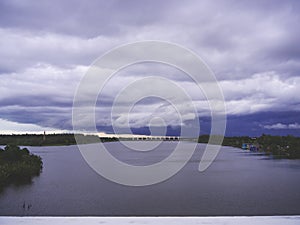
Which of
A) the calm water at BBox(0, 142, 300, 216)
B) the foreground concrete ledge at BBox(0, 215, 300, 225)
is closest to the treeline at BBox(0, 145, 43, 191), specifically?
the calm water at BBox(0, 142, 300, 216)

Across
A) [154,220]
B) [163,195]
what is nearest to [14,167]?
[163,195]

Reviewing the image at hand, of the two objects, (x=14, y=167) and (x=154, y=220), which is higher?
(x=154, y=220)

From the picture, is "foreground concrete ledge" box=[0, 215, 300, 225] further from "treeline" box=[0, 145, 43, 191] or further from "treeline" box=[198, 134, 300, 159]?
"treeline" box=[198, 134, 300, 159]

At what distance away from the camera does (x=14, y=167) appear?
15.0 m

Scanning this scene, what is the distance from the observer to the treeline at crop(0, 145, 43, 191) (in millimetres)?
14234

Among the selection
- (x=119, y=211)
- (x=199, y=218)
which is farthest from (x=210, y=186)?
(x=199, y=218)

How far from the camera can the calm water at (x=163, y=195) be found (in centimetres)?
1152

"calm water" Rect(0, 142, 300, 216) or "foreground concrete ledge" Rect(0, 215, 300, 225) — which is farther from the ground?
"foreground concrete ledge" Rect(0, 215, 300, 225)

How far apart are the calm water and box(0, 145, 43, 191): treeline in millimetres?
499

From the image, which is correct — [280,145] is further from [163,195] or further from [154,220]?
[154,220]

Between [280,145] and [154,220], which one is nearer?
[154,220]

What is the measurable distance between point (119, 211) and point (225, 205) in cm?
359

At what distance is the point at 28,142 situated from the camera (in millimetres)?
13430

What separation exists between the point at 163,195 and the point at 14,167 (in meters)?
6.58
